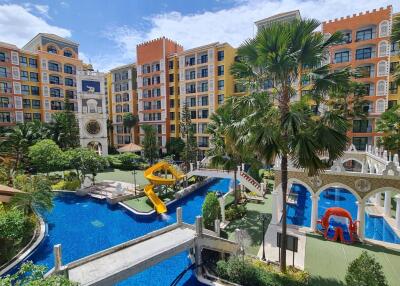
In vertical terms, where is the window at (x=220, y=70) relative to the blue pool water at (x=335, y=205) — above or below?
above

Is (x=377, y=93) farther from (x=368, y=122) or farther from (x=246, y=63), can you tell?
(x=246, y=63)

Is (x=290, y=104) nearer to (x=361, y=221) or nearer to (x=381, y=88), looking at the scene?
(x=361, y=221)

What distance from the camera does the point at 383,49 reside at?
3106 cm

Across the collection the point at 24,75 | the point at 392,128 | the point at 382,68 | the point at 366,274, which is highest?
the point at 24,75

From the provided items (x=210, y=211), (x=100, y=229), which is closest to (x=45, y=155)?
(x=100, y=229)

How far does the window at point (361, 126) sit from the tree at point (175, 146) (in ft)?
89.0

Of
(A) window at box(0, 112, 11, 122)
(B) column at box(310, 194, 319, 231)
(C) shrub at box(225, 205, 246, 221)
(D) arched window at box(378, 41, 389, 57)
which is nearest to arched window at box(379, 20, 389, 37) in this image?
(D) arched window at box(378, 41, 389, 57)

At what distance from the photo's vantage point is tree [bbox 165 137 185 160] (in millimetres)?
43312

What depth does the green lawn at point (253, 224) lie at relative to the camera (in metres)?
14.6

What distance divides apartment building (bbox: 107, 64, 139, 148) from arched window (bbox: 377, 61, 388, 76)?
4436 centimetres

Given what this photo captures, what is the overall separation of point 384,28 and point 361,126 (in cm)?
1302

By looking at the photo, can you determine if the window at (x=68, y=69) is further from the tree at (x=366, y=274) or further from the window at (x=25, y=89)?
the tree at (x=366, y=274)

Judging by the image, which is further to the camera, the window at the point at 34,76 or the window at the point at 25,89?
the window at the point at 34,76

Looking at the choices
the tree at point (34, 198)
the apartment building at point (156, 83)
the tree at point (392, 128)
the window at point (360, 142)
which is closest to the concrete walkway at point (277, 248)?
the tree at point (392, 128)
